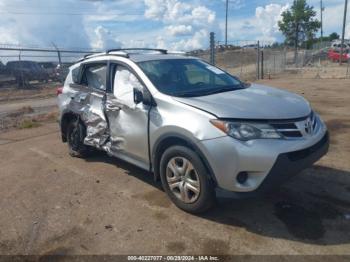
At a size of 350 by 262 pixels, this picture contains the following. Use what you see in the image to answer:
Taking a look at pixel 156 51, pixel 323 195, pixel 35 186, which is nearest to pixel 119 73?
pixel 156 51

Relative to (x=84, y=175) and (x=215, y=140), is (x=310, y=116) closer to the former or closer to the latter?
(x=215, y=140)

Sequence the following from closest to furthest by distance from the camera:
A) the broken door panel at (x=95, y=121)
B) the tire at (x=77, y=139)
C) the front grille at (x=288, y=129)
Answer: the front grille at (x=288, y=129), the broken door panel at (x=95, y=121), the tire at (x=77, y=139)

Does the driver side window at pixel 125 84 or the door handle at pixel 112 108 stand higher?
the driver side window at pixel 125 84

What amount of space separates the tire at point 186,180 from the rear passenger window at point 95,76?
70.2 inches

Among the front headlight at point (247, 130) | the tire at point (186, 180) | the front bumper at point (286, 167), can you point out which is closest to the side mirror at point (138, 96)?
the tire at point (186, 180)

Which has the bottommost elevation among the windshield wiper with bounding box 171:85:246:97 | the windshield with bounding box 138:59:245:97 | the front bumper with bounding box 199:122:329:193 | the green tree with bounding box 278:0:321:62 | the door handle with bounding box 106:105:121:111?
the front bumper with bounding box 199:122:329:193

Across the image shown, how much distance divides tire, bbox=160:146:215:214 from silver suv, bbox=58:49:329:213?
0.01 m

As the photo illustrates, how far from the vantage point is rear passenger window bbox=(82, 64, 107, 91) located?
16.9 feet

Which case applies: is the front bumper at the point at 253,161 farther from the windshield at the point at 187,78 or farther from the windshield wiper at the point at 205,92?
the windshield at the point at 187,78

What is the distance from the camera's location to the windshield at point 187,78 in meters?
4.24

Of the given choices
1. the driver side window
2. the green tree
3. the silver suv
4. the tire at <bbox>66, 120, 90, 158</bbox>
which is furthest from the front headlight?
the green tree

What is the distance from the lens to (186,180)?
375 centimetres

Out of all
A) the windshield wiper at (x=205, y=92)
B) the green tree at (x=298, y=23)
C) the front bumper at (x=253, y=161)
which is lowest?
the front bumper at (x=253, y=161)

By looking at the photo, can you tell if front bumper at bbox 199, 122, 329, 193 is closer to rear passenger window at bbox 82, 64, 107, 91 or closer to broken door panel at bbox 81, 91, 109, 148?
broken door panel at bbox 81, 91, 109, 148
